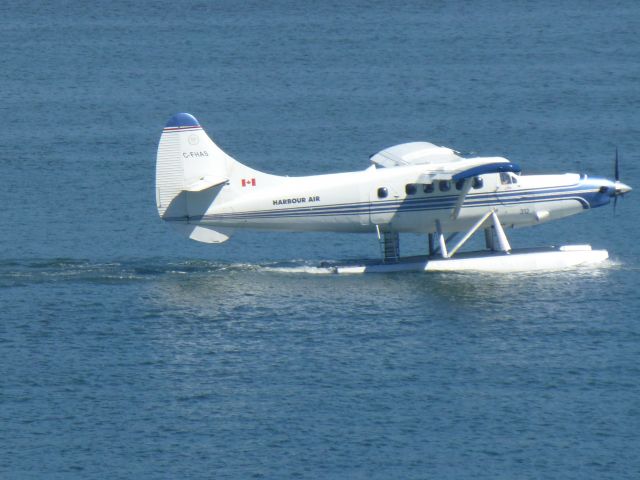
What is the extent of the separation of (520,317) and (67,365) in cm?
1426

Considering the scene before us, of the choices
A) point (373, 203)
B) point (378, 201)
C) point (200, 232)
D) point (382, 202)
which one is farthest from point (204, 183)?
point (382, 202)

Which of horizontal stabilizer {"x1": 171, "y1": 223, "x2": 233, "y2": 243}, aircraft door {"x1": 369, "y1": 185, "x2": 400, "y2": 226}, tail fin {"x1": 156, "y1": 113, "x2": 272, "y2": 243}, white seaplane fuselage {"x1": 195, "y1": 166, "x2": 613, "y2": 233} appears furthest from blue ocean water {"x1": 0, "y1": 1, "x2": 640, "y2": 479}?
aircraft door {"x1": 369, "y1": 185, "x2": 400, "y2": 226}

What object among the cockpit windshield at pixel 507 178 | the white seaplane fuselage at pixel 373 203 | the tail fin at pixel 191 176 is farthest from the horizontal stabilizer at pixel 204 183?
the cockpit windshield at pixel 507 178

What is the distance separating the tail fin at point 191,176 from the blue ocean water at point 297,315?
207cm

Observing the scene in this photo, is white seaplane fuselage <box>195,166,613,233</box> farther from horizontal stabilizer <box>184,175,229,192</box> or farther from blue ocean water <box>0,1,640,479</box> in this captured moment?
blue ocean water <box>0,1,640,479</box>

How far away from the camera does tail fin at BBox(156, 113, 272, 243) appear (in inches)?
2181

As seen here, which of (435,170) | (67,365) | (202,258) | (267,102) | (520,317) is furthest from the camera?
(267,102)

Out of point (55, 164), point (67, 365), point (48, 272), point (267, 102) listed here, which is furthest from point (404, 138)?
point (67, 365)

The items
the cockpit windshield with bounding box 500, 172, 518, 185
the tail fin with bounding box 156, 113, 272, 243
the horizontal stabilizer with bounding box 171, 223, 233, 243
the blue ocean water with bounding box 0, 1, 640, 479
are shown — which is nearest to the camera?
the blue ocean water with bounding box 0, 1, 640, 479

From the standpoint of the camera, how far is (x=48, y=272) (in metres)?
55.9

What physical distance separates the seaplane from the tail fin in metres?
0.03

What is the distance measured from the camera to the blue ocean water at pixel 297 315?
143 feet

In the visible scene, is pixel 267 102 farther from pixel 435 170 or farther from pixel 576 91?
pixel 435 170

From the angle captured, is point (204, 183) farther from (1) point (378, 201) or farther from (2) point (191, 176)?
(1) point (378, 201)
